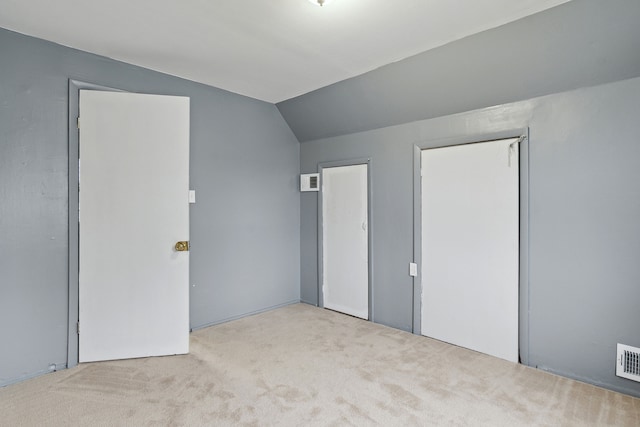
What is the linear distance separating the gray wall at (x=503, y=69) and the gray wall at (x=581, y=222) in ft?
0.42

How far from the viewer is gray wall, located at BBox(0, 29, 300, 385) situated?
89.9 inches

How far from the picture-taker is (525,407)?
200cm

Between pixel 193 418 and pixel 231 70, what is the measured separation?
253 cm

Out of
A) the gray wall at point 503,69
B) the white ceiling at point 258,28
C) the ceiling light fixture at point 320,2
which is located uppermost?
the white ceiling at point 258,28

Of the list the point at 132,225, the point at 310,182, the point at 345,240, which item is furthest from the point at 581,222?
the point at 132,225

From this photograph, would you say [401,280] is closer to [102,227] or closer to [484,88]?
[484,88]

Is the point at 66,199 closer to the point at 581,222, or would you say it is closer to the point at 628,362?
the point at 581,222

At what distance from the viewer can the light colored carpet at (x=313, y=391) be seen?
75.1 inches

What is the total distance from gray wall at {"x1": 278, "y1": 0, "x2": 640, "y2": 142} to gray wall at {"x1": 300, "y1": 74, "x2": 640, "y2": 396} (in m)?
0.13

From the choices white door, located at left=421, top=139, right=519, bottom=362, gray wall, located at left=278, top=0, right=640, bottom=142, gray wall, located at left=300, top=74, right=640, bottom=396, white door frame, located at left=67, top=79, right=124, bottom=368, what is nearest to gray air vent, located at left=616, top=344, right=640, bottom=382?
gray wall, located at left=300, top=74, right=640, bottom=396

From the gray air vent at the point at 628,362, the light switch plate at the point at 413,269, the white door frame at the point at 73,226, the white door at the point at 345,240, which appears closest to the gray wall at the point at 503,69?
the white door at the point at 345,240

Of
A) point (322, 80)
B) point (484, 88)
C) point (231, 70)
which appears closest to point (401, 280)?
point (484, 88)

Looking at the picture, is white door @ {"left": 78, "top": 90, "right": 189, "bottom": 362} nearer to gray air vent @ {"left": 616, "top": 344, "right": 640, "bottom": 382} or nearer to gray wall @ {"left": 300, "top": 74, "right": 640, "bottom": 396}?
gray wall @ {"left": 300, "top": 74, "right": 640, "bottom": 396}

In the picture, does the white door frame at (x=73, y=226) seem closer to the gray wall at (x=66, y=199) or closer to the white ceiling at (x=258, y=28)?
the gray wall at (x=66, y=199)
